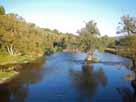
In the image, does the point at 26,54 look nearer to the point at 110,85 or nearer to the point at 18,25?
the point at 18,25

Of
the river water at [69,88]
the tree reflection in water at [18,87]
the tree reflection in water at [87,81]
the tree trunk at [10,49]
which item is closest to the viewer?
the river water at [69,88]

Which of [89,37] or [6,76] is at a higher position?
[89,37]

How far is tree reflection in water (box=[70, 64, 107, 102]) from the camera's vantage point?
38.5m

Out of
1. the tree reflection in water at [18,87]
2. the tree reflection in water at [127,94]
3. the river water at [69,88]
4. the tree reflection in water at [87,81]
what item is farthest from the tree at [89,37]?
the tree reflection in water at [127,94]

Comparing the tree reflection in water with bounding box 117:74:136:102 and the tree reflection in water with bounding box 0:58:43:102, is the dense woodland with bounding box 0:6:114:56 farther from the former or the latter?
the tree reflection in water with bounding box 117:74:136:102

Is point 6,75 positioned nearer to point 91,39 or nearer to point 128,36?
point 128,36

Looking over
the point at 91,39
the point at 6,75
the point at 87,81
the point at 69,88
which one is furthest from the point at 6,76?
the point at 91,39

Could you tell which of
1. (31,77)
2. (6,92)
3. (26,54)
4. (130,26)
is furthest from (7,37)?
(130,26)

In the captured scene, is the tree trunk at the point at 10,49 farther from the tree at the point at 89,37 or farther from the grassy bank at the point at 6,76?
the grassy bank at the point at 6,76

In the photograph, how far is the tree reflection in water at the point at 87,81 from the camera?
38500 mm

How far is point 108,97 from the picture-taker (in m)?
35.9

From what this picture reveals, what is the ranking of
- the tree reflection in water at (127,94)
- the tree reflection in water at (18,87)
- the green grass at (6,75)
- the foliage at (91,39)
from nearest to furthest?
the tree reflection in water at (127,94), the tree reflection in water at (18,87), the green grass at (6,75), the foliage at (91,39)

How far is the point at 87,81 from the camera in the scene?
4753 centimetres

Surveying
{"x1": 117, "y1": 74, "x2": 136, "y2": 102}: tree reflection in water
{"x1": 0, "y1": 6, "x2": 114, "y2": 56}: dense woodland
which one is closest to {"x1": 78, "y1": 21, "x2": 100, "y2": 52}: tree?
{"x1": 0, "y1": 6, "x2": 114, "y2": 56}: dense woodland
